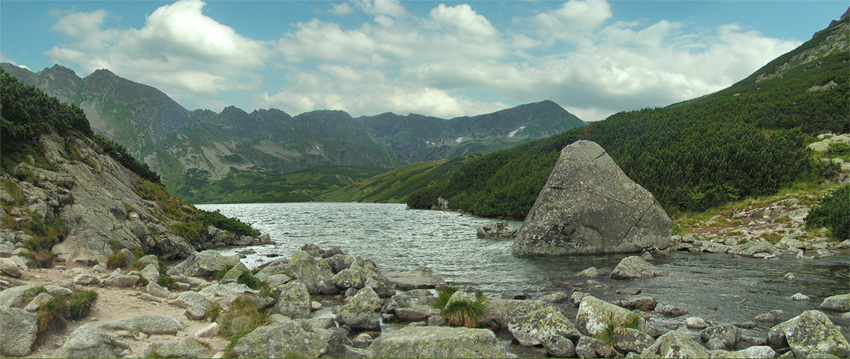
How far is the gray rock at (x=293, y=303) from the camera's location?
15637 mm

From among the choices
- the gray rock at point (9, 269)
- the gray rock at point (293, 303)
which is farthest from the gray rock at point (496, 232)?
the gray rock at point (9, 269)

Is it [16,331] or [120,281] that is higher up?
[16,331]

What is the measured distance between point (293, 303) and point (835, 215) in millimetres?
34607

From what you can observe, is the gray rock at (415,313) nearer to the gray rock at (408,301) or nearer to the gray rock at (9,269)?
the gray rock at (408,301)

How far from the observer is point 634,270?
2180cm

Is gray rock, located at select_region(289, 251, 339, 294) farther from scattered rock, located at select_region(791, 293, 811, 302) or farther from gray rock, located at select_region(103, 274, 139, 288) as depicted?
scattered rock, located at select_region(791, 293, 811, 302)

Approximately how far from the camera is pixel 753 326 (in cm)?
1300

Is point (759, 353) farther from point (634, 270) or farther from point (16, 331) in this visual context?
point (16, 331)

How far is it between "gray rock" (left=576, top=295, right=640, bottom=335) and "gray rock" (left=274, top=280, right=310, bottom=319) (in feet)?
33.4

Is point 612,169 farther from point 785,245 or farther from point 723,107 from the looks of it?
point 723,107

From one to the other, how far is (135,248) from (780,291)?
34.5 m

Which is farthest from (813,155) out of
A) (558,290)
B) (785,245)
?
(558,290)

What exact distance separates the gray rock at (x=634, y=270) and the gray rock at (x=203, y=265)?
71.1 ft

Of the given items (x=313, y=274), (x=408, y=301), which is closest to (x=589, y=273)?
(x=408, y=301)
